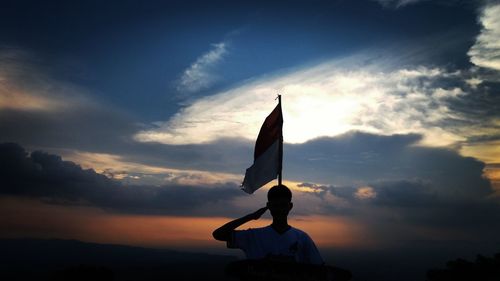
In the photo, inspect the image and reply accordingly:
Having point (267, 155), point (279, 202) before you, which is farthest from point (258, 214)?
point (267, 155)

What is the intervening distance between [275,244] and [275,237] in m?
0.11

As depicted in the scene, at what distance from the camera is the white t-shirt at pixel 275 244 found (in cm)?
590

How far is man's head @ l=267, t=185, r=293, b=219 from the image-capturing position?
6.12 m

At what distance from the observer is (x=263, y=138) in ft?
35.4

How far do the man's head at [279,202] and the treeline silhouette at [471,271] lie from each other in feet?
167

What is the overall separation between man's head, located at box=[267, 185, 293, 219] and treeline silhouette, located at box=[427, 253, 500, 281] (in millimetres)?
50980

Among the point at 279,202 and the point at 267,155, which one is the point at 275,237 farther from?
the point at 267,155

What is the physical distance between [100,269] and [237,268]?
49.1 feet

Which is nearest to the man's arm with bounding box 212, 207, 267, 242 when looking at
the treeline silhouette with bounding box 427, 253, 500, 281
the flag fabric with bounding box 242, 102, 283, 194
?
the flag fabric with bounding box 242, 102, 283, 194

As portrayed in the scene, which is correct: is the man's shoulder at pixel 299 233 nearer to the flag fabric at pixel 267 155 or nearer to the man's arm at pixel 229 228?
the man's arm at pixel 229 228

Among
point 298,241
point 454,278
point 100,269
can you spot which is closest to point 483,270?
point 454,278

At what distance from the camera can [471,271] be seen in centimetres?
5084

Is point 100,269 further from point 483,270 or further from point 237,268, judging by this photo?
point 483,270

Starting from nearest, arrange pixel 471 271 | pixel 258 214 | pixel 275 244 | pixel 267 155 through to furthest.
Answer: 1. pixel 275 244
2. pixel 258 214
3. pixel 267 155
4. pixel 471 271
